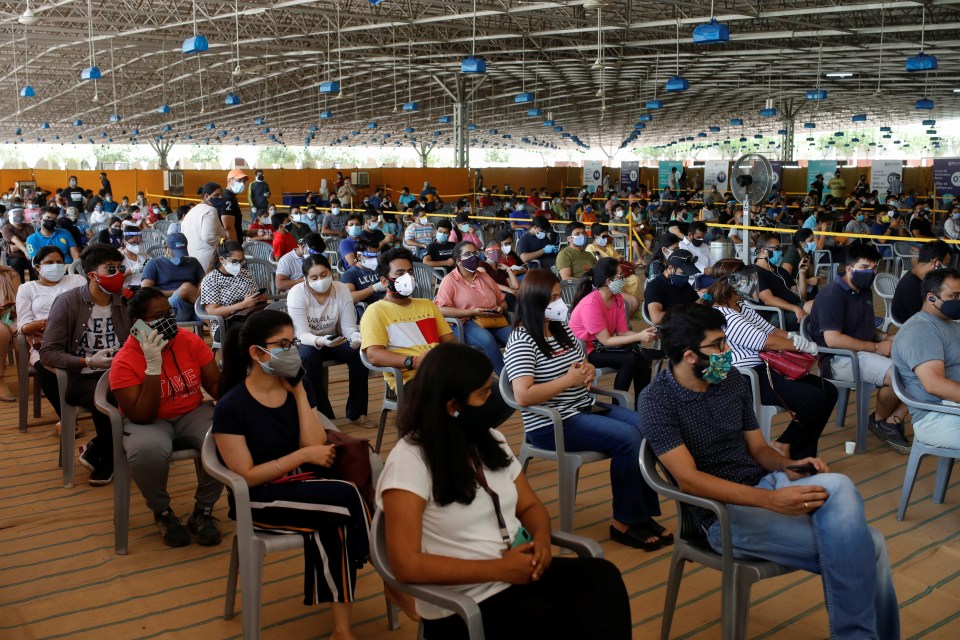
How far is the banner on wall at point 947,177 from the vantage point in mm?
21938

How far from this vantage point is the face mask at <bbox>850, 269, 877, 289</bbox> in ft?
17.7

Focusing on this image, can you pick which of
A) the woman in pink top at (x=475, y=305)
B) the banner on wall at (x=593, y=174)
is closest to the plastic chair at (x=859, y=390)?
the woman in pink top at (x=475, y=305)

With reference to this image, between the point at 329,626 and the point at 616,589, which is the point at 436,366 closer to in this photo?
the point at 616,589

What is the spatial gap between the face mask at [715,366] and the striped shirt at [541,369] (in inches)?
38.9

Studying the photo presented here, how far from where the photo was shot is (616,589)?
2.41 m

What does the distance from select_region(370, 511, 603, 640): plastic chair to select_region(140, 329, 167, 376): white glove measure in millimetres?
1627

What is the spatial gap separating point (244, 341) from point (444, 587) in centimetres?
127

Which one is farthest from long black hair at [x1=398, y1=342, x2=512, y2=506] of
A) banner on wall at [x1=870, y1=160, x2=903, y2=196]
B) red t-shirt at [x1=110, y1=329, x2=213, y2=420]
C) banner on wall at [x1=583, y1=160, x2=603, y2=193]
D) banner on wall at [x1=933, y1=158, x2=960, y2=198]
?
banner on wall at [x1=583, y1=160, x2=603, y2=193]

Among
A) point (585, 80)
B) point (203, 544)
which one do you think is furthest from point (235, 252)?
point (585, 80)

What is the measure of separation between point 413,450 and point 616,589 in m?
0.65

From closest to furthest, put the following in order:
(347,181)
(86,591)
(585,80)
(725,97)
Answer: (86,591)
(347,181)
(585,80)
(725,97)

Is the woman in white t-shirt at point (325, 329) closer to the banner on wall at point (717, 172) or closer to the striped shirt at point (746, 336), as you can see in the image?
the striped shirt at point (746, 336)

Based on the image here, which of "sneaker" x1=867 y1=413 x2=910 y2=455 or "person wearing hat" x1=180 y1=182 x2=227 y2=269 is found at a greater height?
"person wearing hat" x1=180 y1=182 x2=227 y2=269

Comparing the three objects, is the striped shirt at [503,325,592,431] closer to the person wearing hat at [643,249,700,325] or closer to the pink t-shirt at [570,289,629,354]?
the pink t-shirt at [570,289,629,354]
